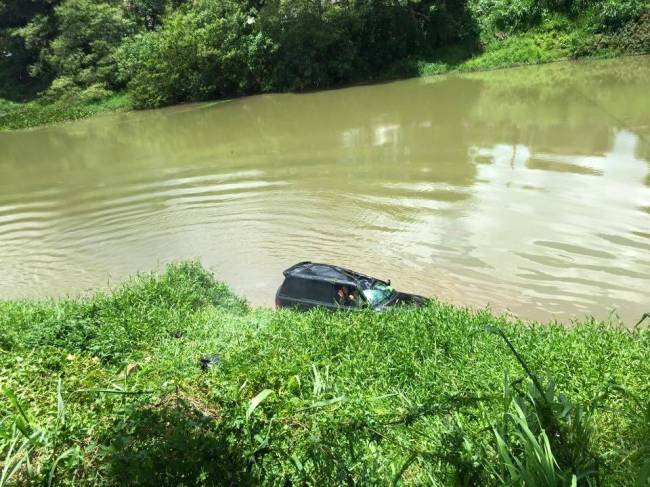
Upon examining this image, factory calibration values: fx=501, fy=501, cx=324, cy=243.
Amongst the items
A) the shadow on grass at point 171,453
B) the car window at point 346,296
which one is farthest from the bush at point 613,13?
the shadow on grass at point 171,453

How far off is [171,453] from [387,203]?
1243 centimetres

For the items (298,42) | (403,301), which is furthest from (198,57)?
(403,301)

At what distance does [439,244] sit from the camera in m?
12.7

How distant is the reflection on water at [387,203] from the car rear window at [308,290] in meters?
2.36

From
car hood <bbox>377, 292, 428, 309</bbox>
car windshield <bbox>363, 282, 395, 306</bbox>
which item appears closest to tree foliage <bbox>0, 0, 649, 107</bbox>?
car windshield <bbox>363, 282, 395, 306</bbox>

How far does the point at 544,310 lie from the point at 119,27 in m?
42.7

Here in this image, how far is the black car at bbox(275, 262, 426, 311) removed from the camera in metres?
9.09

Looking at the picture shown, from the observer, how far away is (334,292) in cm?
920

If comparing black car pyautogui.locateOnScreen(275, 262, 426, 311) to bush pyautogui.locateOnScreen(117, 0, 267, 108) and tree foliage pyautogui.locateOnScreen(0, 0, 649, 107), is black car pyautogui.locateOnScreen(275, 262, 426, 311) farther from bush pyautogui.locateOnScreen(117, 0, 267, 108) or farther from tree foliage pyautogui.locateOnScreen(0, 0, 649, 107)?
bush pyautogui.locateOnScreen(117, 0, 267, 108)

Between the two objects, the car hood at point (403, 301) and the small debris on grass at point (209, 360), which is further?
the car hood at point (403, 301)

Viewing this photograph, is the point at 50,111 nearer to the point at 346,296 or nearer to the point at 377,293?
the point at 346,296

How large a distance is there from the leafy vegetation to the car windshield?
98.6ft

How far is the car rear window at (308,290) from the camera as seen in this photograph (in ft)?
30.5

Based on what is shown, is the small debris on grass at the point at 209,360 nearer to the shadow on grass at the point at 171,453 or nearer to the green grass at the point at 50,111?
the shadow on grass at the point at 171,453
